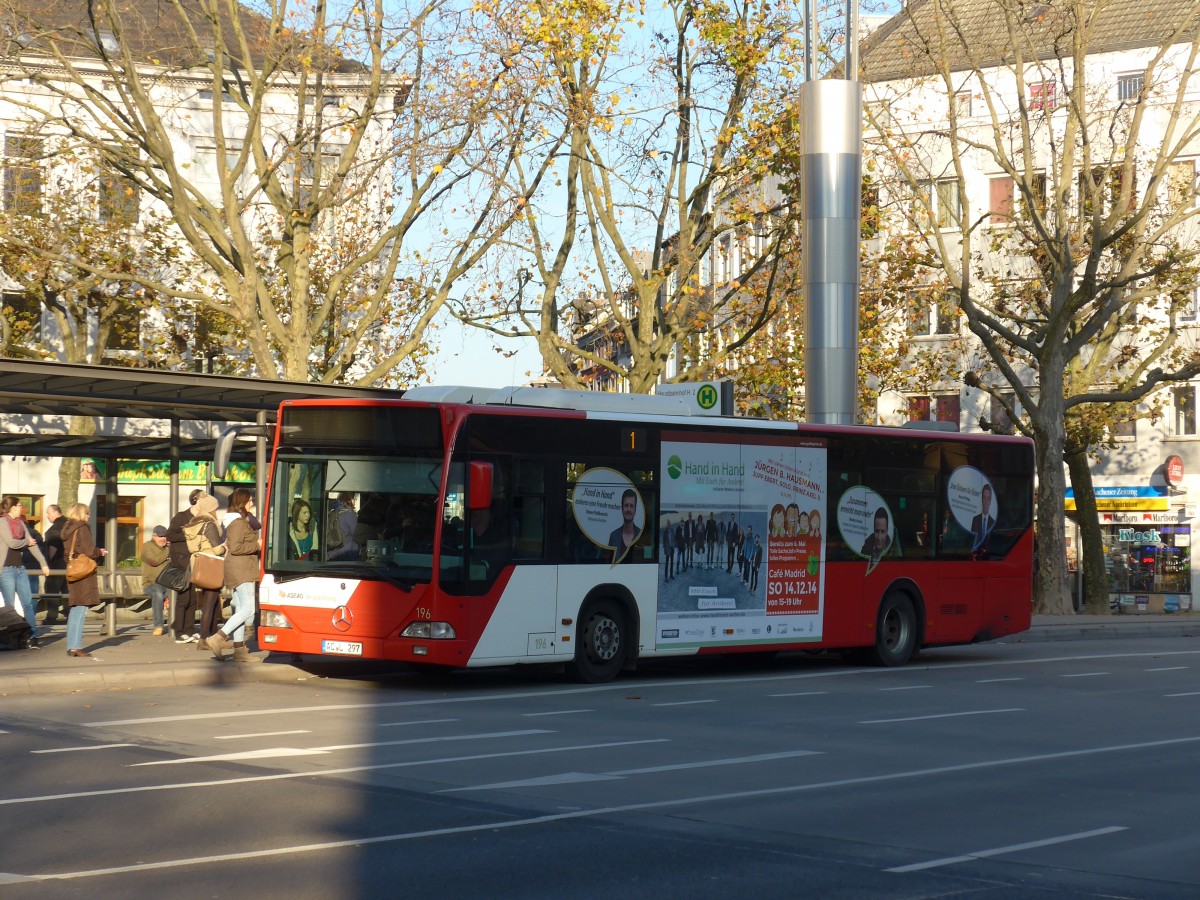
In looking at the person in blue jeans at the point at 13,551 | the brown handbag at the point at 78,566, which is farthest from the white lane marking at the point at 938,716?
the person in blue jeans at the point at 13,551

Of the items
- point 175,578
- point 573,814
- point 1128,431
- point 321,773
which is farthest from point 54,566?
point 1128,431

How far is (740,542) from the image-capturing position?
65.2 ft

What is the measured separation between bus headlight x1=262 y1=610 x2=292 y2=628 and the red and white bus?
0.07ft

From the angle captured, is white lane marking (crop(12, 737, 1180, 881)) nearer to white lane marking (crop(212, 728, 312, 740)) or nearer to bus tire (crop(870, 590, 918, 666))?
white lane marking (crop(212, 728, 312, 740))

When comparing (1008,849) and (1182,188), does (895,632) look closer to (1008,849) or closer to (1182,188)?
(1008,849)

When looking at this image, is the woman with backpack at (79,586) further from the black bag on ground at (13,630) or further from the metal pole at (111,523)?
the metal pole at (111,523)

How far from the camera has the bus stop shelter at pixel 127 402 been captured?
1777 centimetres

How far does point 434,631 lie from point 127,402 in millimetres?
5181

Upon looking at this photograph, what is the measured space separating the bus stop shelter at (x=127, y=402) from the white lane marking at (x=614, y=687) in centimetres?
381

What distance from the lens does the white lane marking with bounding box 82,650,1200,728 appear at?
1421 cm

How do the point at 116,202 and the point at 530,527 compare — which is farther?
the point at 116,202

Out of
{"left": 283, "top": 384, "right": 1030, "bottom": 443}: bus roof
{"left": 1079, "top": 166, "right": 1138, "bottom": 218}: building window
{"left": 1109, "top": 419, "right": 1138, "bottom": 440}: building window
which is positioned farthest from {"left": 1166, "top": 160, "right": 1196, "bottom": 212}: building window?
{"left": 283, "top": 384, "right": 1030, "bottom": 443}: bus roof

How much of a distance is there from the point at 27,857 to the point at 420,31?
19.2 meters

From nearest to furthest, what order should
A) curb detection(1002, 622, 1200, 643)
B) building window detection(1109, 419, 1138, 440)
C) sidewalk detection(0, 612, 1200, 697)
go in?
sidewalk detection(0, 612, 1200, 697) → curb detection(1002, 622, 1200, 643) → building window detection(1109, 419, 1138, 440)
